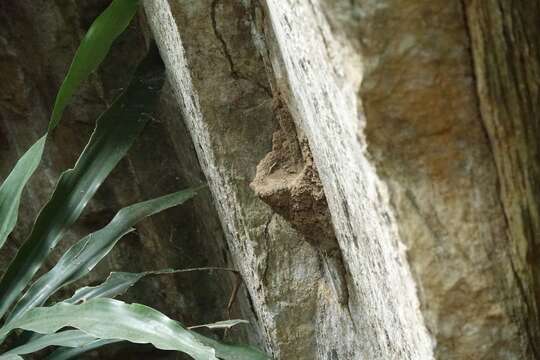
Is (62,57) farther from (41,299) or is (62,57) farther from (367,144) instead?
(367,144)

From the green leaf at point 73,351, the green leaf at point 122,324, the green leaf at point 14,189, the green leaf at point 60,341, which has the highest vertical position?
the green leaf at point 14,189

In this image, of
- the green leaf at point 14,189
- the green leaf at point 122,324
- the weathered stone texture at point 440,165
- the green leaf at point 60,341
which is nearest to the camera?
the weathered stone texture at point 440,165

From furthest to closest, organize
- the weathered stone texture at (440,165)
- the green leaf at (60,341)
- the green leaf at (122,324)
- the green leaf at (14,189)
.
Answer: the green leaf at (14,189) < the green leaf at (60,341) < the green leaf at (122,324) < the weathered stone texture at (440,165)

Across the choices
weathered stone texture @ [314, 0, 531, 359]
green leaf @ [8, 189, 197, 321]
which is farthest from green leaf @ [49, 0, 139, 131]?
weathered stone texture @ [314, 0, 531, 359]

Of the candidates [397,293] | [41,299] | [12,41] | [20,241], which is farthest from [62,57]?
[397,293]

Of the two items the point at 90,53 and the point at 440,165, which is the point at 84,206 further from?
the point at 440,165

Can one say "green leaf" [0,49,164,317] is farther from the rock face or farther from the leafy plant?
the rock face

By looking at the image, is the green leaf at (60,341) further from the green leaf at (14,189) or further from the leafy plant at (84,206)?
the green leaf at (14,189)

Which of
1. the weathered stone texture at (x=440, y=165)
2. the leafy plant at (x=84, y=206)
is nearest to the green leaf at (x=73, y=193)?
the leafy plant at (x=84, y=206)
